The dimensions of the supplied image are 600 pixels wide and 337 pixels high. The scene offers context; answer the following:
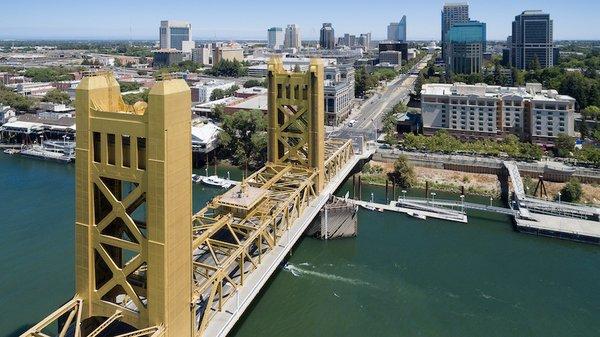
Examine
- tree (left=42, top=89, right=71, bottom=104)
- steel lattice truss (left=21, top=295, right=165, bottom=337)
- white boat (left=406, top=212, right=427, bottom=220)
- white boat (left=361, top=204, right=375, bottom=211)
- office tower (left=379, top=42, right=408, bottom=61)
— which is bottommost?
white boat (left=406, top=212, right=427, bottom=220)

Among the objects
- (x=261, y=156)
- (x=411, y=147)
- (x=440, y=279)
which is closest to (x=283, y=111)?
(x=440, y=279)

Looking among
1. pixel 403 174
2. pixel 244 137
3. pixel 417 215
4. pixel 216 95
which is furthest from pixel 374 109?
pixel 417 215

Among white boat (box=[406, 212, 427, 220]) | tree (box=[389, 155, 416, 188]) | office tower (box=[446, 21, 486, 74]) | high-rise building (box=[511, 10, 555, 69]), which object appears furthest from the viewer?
high-rise building (box=[511, 10, 555, 69])

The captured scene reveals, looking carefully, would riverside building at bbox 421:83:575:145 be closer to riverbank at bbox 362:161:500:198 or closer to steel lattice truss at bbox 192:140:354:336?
riverbank at bbox 362:161:500:198

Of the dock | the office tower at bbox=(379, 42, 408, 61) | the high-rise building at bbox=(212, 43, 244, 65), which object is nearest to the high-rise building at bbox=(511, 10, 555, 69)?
the office tower at bbox=(379, 42, 408, 61)

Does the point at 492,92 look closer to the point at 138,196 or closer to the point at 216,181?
the point at 216,181

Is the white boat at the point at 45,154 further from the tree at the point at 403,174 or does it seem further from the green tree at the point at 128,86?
the green tree at the point at 128,86

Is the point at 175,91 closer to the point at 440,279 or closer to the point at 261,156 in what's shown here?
the point at 440,279
